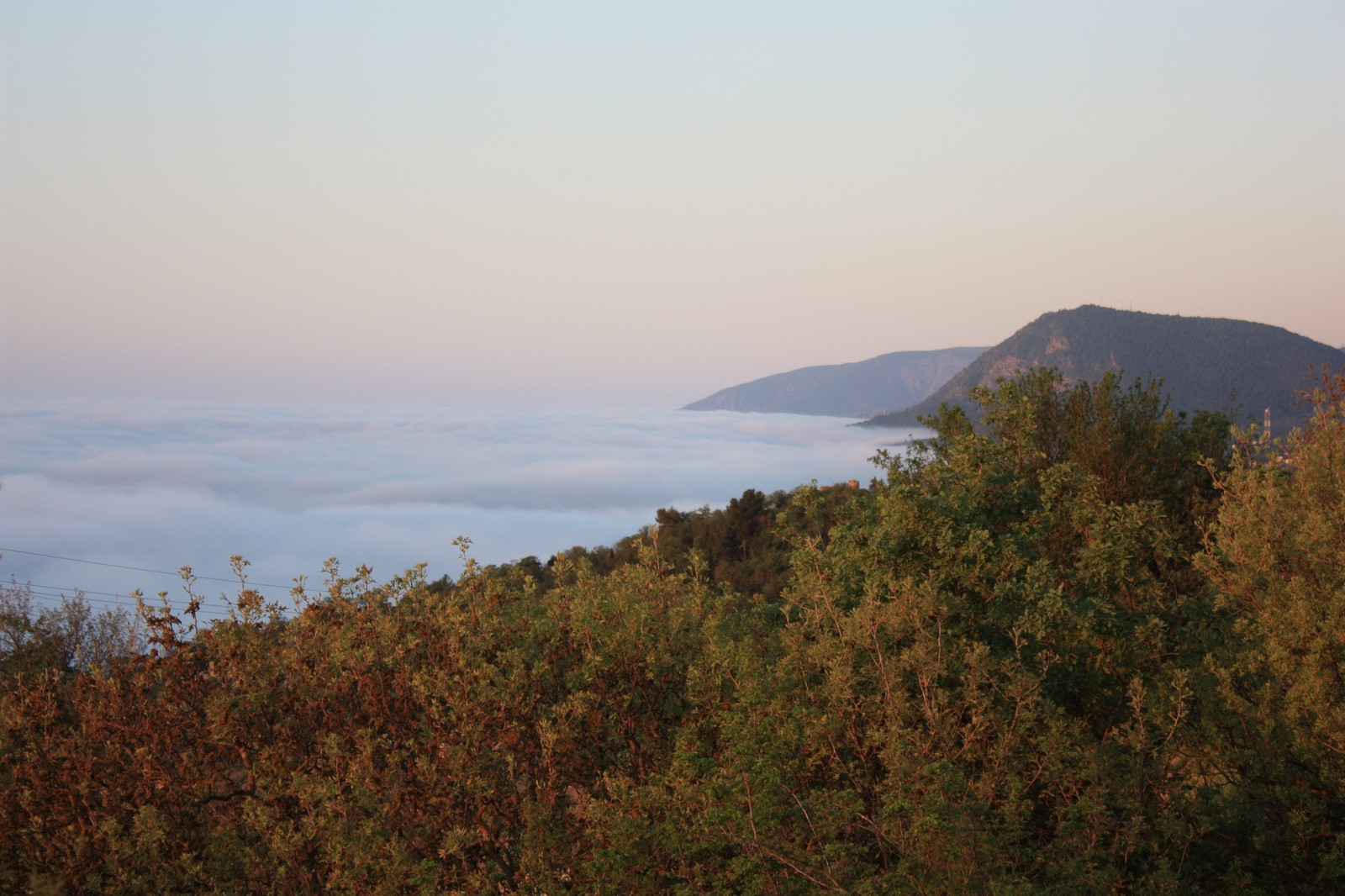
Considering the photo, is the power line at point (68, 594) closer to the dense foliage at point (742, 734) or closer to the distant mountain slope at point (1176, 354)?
the dense foliage at point (742, 734)

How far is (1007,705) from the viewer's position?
8.43m

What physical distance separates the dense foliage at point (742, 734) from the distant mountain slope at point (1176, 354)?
12244 centimetres

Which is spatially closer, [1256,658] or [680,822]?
[680,822]

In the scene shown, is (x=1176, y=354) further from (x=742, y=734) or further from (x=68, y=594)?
(x=742, y=734)

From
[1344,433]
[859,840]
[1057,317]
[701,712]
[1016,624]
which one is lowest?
[859,840]

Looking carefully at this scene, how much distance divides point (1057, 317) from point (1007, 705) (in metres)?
183

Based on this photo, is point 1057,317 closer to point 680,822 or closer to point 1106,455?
point 1106,455

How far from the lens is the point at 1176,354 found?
503 feet

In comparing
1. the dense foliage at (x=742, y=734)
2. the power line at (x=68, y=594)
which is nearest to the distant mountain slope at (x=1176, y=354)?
the power line at (x=68, y=594)

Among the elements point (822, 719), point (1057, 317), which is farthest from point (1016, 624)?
point (1057, 317)

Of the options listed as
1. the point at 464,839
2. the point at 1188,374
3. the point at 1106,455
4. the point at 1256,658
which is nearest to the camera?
the point at 464,839

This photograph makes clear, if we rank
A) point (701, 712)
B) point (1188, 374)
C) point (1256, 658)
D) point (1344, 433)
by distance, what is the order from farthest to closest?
point (1188, 374) < point (1344, 433) < point (1256, 658) < point (701, 712)

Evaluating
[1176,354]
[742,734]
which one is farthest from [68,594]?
[1176,354]

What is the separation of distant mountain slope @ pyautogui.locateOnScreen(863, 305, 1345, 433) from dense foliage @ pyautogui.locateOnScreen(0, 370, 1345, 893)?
12244 cm
